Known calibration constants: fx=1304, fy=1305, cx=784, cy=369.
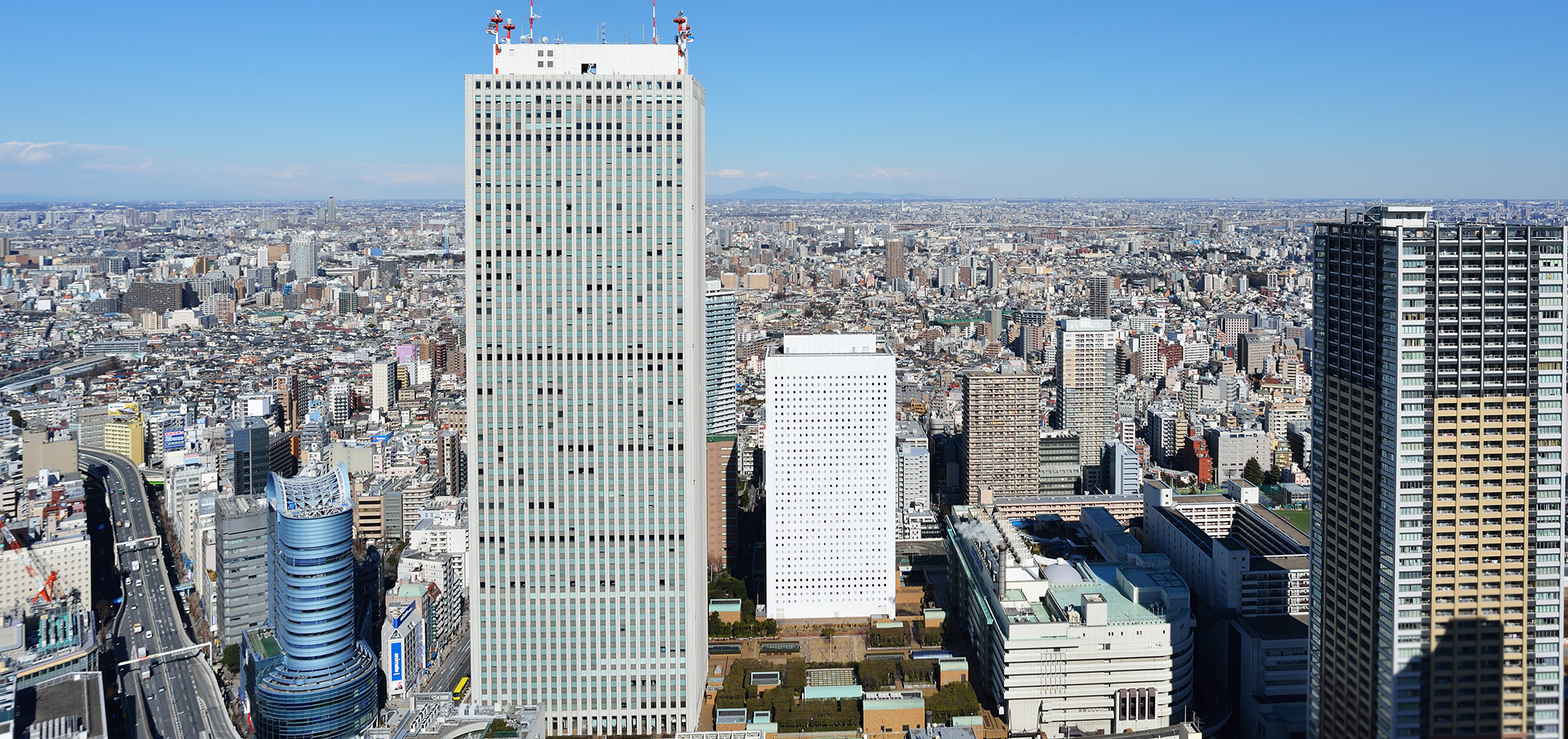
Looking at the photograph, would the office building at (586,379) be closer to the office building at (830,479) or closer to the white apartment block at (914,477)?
the office building at (830,479)

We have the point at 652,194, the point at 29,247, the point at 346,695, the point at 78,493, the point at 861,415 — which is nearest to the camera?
the point at 652,194

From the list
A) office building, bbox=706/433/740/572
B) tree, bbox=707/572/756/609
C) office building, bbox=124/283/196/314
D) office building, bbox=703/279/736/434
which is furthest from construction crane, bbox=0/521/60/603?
office building, bbox=124/283/196/314

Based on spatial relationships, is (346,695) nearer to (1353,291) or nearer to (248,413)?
(1353,291)

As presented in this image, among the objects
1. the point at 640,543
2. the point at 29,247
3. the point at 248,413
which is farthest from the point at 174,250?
the point at 640,543

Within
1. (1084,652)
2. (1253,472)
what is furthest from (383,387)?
(1084,652)

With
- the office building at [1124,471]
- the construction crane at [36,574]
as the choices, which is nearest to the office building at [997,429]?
the office building at [1124,471]

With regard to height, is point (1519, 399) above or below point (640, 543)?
above

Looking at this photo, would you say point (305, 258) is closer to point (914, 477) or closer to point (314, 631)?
point (914, 477)
